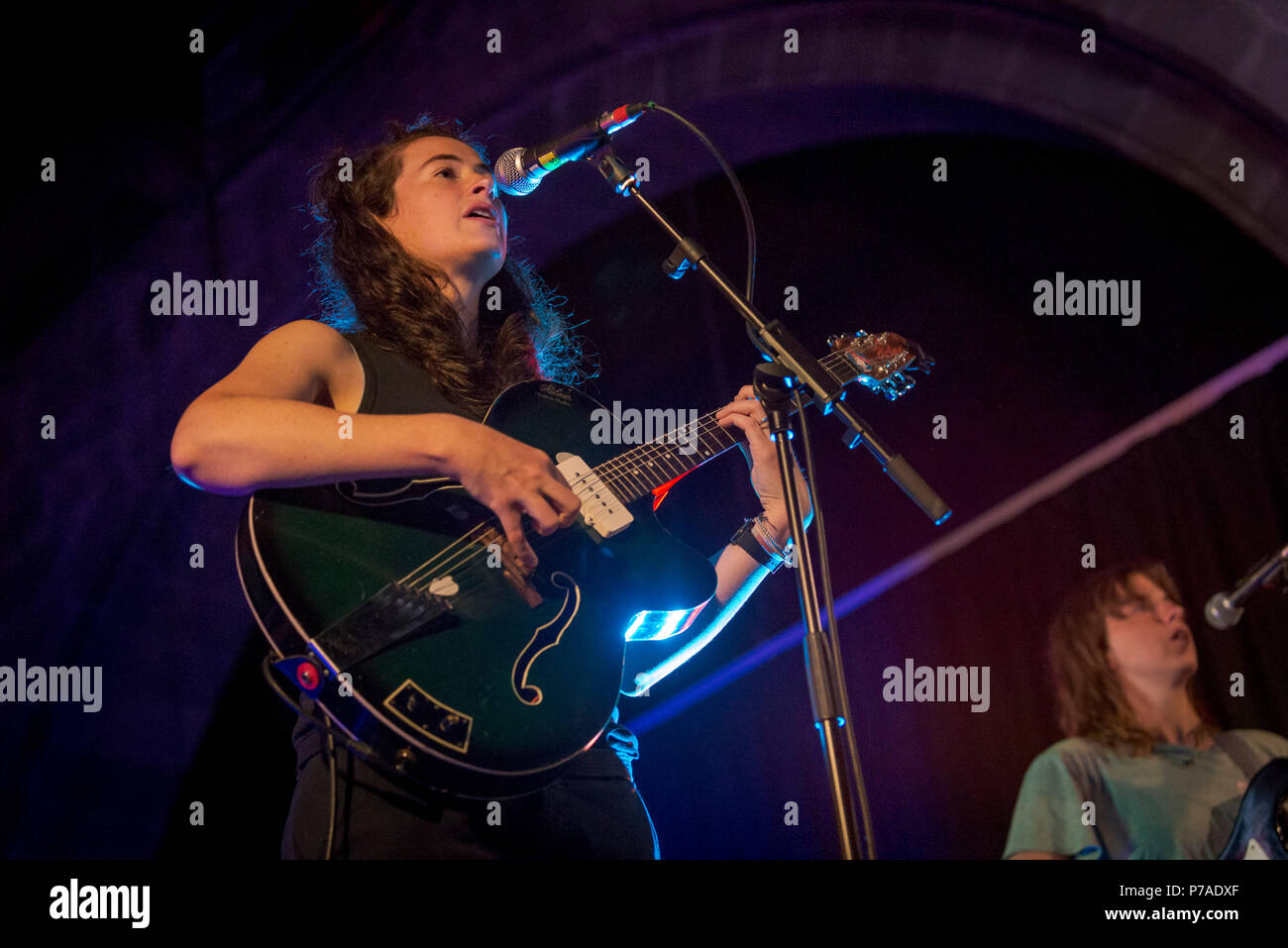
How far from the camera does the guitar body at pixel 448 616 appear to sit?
4.92ft

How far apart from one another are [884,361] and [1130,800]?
151cm

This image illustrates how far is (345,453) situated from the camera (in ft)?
5.18

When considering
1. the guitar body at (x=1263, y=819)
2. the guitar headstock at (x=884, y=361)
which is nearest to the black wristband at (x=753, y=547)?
the guitar headstock at (x=884, y=361)

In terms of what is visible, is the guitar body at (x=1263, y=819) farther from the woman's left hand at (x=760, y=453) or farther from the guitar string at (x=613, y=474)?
the guitar string at (x=613, y=474)

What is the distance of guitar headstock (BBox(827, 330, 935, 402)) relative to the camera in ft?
7.36

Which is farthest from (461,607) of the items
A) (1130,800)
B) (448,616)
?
(1130,800)

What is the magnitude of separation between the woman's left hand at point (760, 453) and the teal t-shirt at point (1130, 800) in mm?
1280

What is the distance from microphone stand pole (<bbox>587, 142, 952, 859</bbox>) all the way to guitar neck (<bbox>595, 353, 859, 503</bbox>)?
71 mm

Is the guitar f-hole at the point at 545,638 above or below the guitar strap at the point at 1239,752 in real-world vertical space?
above

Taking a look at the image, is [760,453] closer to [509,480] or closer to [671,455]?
[671,455]

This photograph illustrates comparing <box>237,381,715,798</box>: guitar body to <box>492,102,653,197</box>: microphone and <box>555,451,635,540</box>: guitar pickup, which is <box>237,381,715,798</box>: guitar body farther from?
<box>492,102,653,197</box>: microphone

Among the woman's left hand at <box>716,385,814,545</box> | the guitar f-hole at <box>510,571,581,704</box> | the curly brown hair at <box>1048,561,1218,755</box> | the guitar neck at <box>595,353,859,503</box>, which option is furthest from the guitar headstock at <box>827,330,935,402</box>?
the curly brown hair at <box>1048,561,1218,755</box>

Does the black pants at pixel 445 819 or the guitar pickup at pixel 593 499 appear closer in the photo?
the black pants at pixel 445 819
